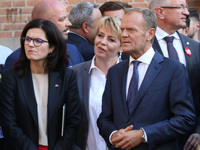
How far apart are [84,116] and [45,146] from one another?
0.52m

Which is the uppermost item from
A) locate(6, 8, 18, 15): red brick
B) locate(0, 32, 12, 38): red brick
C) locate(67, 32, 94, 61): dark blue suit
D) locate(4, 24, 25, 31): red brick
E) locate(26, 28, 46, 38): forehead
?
locate(26, 28, 46, 38): forehead

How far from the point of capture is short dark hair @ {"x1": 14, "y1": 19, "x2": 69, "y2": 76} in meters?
3.41

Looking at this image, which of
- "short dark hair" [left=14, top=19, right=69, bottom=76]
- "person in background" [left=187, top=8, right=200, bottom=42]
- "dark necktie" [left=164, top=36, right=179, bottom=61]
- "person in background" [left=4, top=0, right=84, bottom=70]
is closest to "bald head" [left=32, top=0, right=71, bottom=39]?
"person in background" [left=4, top=0, right=84, bottom=70]

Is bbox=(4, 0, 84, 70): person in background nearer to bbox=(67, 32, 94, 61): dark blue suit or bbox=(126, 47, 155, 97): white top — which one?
bbox=(67, 32, 94, 61): dark blue suit

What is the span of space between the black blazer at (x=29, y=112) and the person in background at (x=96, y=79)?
25 centimetres

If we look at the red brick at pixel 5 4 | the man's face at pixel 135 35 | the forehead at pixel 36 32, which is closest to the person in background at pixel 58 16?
the forehead at pixel 36 32

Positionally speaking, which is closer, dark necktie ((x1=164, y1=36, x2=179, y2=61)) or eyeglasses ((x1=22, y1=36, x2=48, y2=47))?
eyeglasses ((x1=22, y1=36, x2=48, y2=47))

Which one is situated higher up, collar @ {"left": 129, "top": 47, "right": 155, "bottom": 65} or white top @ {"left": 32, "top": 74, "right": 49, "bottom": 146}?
collar @ {"left": 129, "top": 47, "right": 155, "bottom": 65}

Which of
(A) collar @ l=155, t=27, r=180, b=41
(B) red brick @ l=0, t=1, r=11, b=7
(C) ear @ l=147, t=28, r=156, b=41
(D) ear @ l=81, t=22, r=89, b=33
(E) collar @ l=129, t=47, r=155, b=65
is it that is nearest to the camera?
(E) collar @ l=129, t=47, r=155, b=65

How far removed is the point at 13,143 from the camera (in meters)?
3.21

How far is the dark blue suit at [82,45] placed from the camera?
4.48 metres

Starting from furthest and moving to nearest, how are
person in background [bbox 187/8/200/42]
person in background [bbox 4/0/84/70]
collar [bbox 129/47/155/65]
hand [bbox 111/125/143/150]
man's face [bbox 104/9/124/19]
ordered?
person in background [bbox 187/8/200/42] < man's face [bbox 104/9/124/19] < person in background [bbox 4/0/84/70] < collar [bbox 129/47/155/65] < hand [bbox 111/125/143/150]

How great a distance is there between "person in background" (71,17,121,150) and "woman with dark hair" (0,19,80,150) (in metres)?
0.21

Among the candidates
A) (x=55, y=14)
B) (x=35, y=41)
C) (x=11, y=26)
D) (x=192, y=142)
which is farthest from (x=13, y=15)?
(x=192, y=142)
